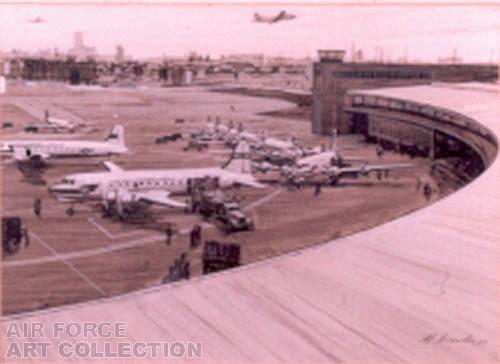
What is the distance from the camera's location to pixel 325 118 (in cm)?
496

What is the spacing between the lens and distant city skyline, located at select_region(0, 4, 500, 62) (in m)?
4.47

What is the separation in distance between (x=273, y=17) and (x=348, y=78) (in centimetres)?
80

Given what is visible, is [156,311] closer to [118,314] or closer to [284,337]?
[118,314]

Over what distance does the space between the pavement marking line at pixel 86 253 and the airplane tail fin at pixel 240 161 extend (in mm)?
760

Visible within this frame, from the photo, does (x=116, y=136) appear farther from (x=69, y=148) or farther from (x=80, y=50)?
(x=80, y=50)

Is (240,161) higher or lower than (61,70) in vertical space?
lower

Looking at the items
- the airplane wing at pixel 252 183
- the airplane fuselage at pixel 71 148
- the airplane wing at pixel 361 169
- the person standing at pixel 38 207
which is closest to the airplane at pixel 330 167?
the airplane wing at pixel 361 169

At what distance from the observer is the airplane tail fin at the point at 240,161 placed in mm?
4738

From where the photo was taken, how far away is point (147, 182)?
4602 millimetres

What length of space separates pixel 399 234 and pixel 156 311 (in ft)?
6.26

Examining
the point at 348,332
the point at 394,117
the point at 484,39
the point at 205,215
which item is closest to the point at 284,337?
the point at 348,332

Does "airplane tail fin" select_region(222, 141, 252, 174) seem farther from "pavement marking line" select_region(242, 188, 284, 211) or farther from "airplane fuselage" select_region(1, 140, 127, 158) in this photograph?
"airplane fuselage" select_region(1, 140, 127, 158)
